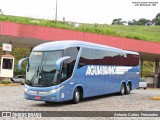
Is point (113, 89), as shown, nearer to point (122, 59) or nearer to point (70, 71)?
point (122, 59)

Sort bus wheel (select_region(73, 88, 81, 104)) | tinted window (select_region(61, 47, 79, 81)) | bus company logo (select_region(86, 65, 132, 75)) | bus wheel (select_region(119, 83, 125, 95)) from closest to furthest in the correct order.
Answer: tinted window (select_region(61, 47, 79, 81)) < bus wheel (select_region(73, 88, 81, 104)) < bus company logo (select_region(86, 65, 132, 75)) < bus wheel (select_region(119, 83, 125, 95))

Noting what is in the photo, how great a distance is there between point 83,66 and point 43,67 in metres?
2.44

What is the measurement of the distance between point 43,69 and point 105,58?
522 centimetres

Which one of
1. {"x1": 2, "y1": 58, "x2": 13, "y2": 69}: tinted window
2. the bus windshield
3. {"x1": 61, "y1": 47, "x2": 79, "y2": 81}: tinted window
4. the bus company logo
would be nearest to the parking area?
the bus windshield

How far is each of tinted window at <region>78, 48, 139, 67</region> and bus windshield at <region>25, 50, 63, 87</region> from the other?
1.68 metres

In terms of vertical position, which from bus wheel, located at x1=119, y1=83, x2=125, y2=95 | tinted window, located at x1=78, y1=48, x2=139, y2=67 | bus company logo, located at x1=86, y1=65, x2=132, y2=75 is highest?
tinted window, located at x1=78, y1=48, x2=139, y2=67

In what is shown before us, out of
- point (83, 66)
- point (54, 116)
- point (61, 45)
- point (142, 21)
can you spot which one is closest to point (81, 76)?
point (83, 66)

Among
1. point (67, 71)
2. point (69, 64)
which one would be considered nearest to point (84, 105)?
point (67, 71)

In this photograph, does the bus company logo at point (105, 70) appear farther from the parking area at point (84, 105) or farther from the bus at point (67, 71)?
the parking area at point (84, 105)

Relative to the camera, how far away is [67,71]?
1631 cm

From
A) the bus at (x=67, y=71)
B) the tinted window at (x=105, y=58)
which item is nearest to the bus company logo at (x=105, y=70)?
the bus at (x=67, y=71)

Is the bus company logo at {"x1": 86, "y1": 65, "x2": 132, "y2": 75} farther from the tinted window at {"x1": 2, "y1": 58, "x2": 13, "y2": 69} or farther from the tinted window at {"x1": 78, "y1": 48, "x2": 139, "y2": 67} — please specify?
the tinted window at {"x1": 2, "y1": 58, "x2": 13, "y2": 69}

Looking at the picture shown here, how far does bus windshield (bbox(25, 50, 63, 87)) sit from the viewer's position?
15.8 meters

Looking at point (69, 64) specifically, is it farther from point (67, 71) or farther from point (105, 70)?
point (105, 70)
